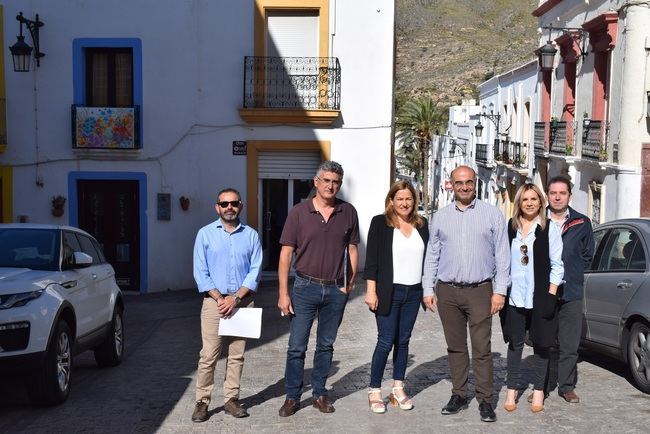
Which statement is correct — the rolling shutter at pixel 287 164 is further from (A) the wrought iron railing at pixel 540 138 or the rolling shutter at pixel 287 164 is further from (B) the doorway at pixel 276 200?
(A) the wrought iron railing at pixel 540 138

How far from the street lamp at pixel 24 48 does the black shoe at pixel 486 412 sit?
13827mm

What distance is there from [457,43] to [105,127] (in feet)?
243

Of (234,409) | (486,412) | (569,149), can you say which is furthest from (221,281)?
(569,149)

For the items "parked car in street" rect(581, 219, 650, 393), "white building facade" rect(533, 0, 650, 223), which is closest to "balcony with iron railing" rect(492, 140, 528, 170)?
"white building facade" rect(533, 0, 650, 223)

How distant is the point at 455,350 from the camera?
6.79 meters

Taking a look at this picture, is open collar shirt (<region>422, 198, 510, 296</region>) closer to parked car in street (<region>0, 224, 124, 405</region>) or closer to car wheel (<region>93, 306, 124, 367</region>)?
Result: parked car in street (<region>0, 224, 124, 405</region>)

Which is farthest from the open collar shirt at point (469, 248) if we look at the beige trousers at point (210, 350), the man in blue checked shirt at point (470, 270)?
the beige trousers at point (210, 350)

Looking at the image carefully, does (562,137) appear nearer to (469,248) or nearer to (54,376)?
(469,248)

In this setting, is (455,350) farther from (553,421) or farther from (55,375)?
(55,375)

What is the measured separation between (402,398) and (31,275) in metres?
3.51

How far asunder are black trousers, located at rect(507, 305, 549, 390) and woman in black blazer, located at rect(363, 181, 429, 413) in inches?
31.9

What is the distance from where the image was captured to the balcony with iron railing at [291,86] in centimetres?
1769

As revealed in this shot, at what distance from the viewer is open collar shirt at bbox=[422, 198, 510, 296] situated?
656 centimetres

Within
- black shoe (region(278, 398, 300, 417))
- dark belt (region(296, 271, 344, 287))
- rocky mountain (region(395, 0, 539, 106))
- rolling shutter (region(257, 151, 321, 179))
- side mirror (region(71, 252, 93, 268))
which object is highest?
rocky mountain (region(395, 0, 539, 106))
